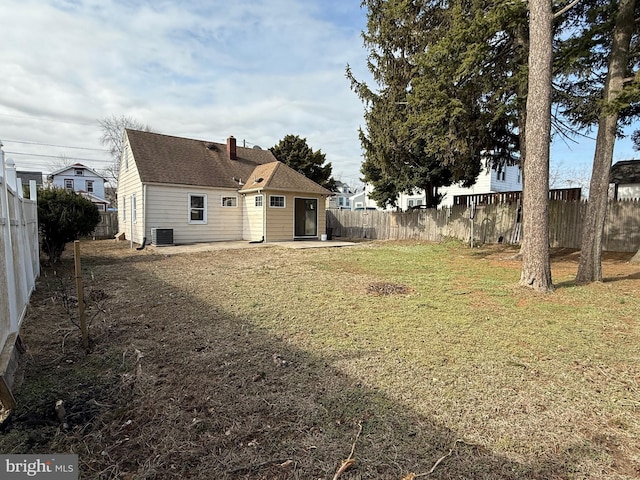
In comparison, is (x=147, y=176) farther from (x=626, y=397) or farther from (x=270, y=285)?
(x=626, y=397)

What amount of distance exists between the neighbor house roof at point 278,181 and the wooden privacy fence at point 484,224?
15.7 ft

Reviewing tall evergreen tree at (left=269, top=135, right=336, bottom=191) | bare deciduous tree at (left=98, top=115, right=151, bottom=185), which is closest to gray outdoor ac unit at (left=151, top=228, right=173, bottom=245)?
tall evergreen tree at (left=269, top=135, right=336, bottom=191)

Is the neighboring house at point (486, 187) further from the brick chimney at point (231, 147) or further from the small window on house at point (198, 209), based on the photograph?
the small window on house at point (198, 209)

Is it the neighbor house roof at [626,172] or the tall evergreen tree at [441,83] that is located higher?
the tall evergreen tree at [441,83]

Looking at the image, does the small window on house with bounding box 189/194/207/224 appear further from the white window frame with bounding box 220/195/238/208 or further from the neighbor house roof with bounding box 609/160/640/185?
the neighbor house roof with bounding box 609/160/640/185

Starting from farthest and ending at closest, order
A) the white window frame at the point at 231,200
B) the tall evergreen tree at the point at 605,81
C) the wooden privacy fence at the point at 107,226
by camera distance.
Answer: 1. the wooden privacy fence at the point at 107,226
2. the white window frame at the point at 231,200
3. the tall evergreen tree at the point at 605,81

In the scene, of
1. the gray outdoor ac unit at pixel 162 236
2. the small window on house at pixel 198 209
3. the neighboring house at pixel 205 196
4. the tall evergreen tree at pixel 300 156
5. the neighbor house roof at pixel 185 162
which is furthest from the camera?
the tall evergreen tree at pixel 300 156

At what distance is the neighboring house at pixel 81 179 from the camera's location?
135 ft

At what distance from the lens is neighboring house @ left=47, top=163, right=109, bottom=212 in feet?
135

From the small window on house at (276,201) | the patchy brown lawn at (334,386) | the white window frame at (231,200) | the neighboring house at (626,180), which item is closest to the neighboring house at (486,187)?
the small window on house at (276,201)

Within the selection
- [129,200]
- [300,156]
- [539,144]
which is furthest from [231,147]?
[539,144]

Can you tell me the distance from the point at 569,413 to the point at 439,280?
15.6ft

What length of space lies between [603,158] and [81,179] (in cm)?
5181

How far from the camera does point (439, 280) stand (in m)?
6.99
